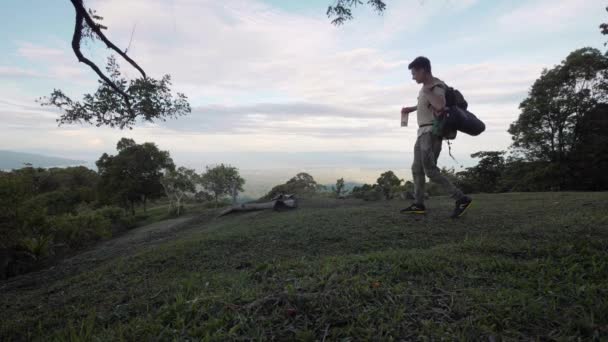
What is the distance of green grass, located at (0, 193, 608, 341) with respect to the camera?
1.49 m

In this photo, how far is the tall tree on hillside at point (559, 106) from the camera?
18.3 meters

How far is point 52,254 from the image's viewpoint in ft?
30.9

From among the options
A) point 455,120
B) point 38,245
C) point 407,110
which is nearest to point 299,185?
point 38,245

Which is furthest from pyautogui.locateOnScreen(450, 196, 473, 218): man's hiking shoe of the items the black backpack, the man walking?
the black backpack

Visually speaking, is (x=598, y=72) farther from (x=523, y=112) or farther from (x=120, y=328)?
(x=120, y=328)

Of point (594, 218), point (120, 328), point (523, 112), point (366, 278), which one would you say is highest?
point (523, 112)

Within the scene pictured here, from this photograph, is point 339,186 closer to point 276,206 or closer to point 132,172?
point 276,206

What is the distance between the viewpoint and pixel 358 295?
178 centimetres

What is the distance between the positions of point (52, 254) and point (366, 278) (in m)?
11.7

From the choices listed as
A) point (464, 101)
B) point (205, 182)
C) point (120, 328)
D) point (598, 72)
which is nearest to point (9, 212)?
point (120, 328)

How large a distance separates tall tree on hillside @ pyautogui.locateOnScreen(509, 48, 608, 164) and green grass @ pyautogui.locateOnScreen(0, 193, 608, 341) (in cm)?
2118

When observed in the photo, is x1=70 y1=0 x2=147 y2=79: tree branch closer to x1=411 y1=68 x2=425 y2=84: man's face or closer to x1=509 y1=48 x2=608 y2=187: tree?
x1=411 y1=68 x2=425 y2=84: man's face

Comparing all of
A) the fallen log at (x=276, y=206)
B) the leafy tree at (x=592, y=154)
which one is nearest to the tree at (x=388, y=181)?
the fallen log at (x=276, y=206)

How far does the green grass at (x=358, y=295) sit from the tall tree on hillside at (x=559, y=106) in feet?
69.5
